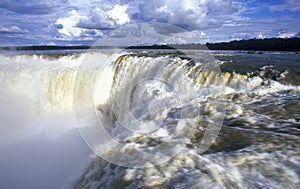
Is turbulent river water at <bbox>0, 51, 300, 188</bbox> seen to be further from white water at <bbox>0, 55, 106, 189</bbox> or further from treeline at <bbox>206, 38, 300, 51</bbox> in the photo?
treeline at <bbox>206, 38, 300, 51</bbox>

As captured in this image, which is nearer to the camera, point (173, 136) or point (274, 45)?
point (173, 136)

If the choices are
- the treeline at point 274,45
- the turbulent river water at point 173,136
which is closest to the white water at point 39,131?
the turbulent river water at point 173,136

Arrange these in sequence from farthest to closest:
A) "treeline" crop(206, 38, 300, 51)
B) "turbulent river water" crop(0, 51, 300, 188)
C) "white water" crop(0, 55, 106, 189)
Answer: "treeline" crop(206, 38, 300, 51) < "white water" crop(0, 55, 106, 189) < "turbulent river water" crop(0, 51, 300, 188)

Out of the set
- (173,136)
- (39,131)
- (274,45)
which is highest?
(173,136)

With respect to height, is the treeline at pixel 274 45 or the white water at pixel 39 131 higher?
the treeline at pixel 274 45

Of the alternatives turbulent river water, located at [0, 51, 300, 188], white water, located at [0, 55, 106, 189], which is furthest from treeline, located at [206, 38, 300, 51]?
turbulent river water, located at [0, 51, 300, 188]

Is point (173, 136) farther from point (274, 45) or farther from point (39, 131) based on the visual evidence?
point (274, 45)

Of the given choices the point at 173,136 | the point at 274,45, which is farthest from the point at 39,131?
the point at 274,45

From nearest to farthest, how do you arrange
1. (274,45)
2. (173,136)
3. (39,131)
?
(173,136), (39,131), (274,45)

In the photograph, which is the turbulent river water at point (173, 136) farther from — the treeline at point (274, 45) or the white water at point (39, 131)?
the treeline at point (274, 45)
